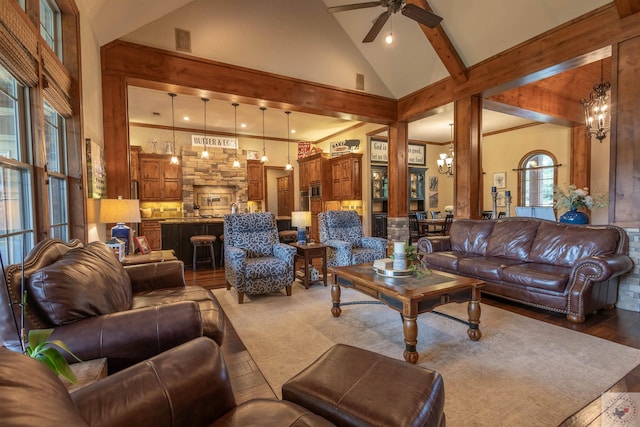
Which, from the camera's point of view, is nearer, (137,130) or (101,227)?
(101,227)

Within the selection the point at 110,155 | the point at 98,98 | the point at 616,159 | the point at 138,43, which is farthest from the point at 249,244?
the point at 616,159

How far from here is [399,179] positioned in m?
6.41

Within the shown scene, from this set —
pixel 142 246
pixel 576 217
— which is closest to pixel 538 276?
pixel 576 217

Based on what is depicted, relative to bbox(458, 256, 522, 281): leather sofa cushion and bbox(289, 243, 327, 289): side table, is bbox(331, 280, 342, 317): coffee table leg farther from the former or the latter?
bbox(458, 256, 522, 281): leather sofa cushion

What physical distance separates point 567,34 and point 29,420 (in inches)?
213

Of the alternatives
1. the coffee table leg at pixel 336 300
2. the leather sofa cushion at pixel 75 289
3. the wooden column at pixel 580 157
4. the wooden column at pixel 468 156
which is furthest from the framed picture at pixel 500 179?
the leather sofa cushion at pixel 75 289

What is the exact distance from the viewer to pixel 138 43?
13.1 ft

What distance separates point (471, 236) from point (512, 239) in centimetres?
55

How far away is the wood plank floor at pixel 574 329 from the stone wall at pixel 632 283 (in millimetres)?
118

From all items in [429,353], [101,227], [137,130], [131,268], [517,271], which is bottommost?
[429,353]

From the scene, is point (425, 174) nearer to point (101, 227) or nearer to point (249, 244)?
point (249, 244)

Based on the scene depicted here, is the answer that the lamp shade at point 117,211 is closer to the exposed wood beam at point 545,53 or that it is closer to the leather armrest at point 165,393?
the leather armrest at point 165,393

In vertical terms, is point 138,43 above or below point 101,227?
above

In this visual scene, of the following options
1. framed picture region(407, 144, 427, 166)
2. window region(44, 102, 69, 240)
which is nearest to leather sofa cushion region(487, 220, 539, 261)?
window region(44, 102, 69, 240)
